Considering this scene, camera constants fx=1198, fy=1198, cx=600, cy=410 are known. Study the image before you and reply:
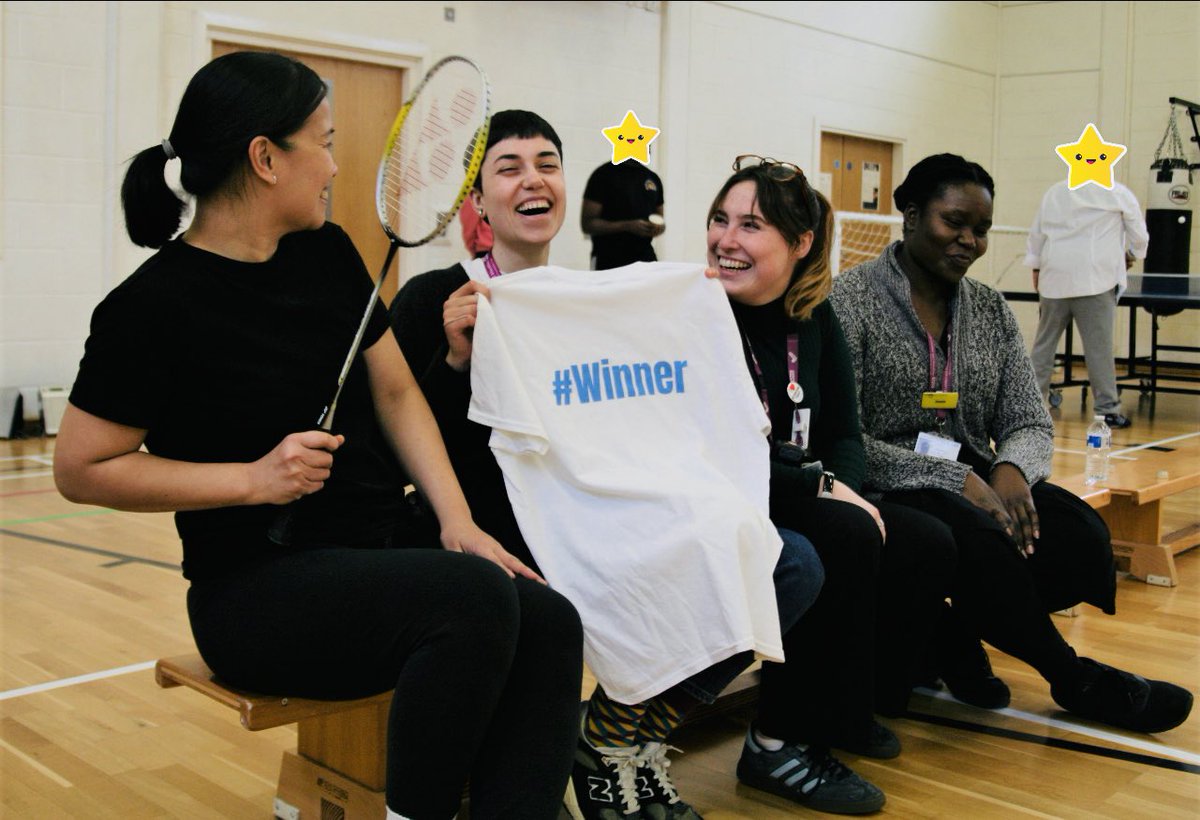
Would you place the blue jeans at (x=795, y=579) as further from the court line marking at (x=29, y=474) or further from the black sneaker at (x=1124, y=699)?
the court line marking at (x=29, y=474)

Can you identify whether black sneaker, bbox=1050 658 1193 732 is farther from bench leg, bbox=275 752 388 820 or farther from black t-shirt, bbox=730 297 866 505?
bench leg, bbox=275 752 388 820

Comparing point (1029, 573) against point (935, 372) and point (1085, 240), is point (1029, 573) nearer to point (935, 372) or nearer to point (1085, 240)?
point (935, 372)

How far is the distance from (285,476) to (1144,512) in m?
3.40

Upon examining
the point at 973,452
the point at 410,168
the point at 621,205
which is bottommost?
the point at 973,452

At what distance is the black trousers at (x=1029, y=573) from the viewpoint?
8.54ft

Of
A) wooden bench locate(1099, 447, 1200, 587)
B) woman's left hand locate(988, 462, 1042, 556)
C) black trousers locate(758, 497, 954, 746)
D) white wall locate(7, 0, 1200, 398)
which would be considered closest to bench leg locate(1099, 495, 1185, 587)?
wooden bench locate(1099, 447, 1200, 587)

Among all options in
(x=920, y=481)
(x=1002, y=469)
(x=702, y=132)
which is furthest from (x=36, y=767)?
(x=702, y=132)

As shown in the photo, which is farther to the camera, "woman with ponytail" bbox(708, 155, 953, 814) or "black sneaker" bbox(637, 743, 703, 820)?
"woman with ponytail" bbox(708, 155, 953, 814)

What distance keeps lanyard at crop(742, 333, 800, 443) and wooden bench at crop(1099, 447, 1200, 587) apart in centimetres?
180

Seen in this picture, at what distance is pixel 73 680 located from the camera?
114 inches

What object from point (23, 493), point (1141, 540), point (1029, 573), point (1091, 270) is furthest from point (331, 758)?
point (1091, 270)

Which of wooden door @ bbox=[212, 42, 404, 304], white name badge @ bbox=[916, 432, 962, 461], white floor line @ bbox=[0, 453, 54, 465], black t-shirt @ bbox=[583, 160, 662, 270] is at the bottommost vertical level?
white floor line @ bbox=[0, 453, 54, 465]

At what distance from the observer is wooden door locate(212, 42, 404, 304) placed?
763 cm

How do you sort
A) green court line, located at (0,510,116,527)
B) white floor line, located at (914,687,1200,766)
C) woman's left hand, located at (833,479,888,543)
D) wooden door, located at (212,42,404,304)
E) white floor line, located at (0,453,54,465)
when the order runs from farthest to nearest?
1. wooden door, located at (212,42,404,304)
2. white floor line, located at (0,453,54,465)
3. green court line, located at (0,510,116,527)
4. white floor line, located at (914,687,1200,766)
5. woman's left hand, located at (833,479,888,543)
